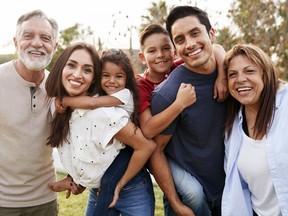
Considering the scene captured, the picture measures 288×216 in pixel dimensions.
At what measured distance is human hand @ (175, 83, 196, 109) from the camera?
2.66 m

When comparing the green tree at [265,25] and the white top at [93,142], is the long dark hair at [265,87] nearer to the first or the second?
the white top at [93,142]

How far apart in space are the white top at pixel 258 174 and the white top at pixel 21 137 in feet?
4.88

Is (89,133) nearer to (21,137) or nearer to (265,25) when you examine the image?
(21,137)

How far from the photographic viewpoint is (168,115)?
264 cm

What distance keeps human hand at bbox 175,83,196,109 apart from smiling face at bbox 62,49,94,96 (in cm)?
62

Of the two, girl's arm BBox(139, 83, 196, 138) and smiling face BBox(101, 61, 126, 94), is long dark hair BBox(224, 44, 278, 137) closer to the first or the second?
girl's arm BBox(139, 83, 196, 138)

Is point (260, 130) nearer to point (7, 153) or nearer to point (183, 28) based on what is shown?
point (183, 28)

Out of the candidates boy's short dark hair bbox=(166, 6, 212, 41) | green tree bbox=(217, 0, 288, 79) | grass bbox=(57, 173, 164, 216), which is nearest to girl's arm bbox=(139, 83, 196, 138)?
boy's short dark hair bbox=(166, 6, 212, 41)

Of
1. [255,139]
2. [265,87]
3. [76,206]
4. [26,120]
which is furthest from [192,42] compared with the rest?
[76,206]

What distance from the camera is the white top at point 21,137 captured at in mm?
2961

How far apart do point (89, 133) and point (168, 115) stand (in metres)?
0.54

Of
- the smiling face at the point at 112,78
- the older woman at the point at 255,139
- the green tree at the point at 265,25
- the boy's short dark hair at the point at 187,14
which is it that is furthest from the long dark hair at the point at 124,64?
the green tree at the point at 265,25

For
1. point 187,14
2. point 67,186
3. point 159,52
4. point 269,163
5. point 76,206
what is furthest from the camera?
point 76,206

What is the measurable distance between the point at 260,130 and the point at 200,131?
1.37 feet
